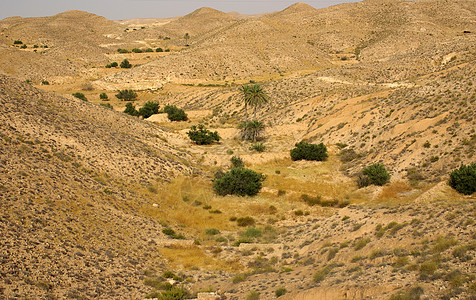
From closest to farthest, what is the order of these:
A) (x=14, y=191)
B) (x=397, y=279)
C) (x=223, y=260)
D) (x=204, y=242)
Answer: (x=397, y=279) → (x=14, y=191) → (x=223, y=260) → (x=204, y=242)

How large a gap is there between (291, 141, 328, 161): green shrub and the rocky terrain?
0.84m

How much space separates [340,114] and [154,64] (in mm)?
49971

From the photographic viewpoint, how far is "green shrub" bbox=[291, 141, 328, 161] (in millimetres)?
35469

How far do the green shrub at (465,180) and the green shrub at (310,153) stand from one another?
1321 cm

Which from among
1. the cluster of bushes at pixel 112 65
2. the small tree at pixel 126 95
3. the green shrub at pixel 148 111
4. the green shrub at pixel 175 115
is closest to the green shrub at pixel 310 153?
the green shrub at pixel 175 115

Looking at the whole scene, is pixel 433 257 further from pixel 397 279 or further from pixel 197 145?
pixel 197 145

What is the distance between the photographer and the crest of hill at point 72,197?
557 inches

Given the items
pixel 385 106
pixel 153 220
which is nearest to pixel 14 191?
pixel 153 220

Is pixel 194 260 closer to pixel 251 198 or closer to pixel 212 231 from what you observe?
pixel 212 231

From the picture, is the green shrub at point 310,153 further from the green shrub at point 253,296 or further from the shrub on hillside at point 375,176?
the green shrub at point 253,296

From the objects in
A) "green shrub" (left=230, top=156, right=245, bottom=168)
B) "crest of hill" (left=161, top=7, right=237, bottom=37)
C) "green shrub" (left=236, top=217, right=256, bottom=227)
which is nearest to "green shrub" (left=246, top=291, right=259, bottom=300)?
"green shrub" (left=236, top=217, right=256, bottom=227)

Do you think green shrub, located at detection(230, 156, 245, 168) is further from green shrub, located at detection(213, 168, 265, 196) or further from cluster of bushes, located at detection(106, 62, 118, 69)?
cluster of bushes, located at detection(106, 62, 118, 69)

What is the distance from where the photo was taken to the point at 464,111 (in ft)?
102

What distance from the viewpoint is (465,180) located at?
74.5 feet
